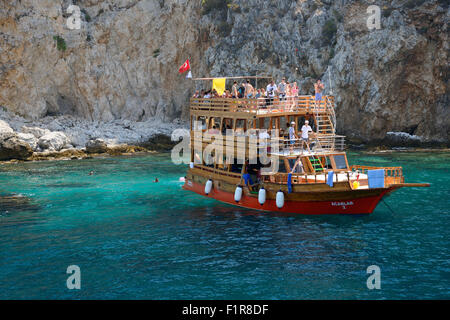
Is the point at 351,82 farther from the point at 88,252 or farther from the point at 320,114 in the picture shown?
the point at 88,252

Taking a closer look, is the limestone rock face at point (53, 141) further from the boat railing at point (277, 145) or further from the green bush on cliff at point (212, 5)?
the boat railing at point (277, 145)

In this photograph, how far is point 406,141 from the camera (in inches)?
2003

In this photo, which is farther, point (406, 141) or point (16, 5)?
point (16, 5)

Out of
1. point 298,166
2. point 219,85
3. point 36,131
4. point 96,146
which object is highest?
point 219,85

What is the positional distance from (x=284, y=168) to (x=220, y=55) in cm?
3469

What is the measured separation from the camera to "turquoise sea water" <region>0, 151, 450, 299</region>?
589 inches

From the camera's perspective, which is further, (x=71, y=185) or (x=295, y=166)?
(x=71, y=185)

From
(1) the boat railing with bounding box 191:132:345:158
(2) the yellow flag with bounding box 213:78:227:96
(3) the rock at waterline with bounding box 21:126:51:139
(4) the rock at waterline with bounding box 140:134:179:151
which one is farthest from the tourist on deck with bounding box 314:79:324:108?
(3) the rock at waterline with bounding box 21:126:51:139

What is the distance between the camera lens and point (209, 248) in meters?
18.7

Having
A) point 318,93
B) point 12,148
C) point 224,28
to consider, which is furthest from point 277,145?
point 224,28

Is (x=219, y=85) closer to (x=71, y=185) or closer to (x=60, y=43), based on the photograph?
(x=71, y=185)
